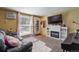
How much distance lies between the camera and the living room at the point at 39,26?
1.88 meters

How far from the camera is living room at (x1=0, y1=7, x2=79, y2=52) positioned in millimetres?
1882

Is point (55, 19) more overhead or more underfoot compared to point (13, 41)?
more overhead

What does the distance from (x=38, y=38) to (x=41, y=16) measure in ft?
1.22

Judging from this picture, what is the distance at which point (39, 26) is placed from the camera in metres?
2.03

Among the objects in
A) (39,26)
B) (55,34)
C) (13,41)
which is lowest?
(13,41)

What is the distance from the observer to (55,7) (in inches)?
75.3

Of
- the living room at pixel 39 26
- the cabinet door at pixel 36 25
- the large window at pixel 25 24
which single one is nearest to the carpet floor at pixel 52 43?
the living room at pixel 39 26

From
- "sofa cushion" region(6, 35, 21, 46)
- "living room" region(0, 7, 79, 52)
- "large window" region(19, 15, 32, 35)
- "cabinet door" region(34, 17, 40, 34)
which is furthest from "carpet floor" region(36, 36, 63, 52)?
"sofa cushion" region(6, 35, 21, 46)

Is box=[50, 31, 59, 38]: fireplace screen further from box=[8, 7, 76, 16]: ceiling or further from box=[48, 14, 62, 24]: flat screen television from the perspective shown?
box=[8, 7, 76, 16]: ceiling

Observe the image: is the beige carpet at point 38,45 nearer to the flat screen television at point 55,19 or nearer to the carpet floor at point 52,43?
the carpet floor at point 52,43

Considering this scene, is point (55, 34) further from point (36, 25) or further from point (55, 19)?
point (36, 25)

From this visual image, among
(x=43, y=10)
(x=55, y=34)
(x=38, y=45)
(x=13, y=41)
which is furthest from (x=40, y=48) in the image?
(x=43, y=10)
